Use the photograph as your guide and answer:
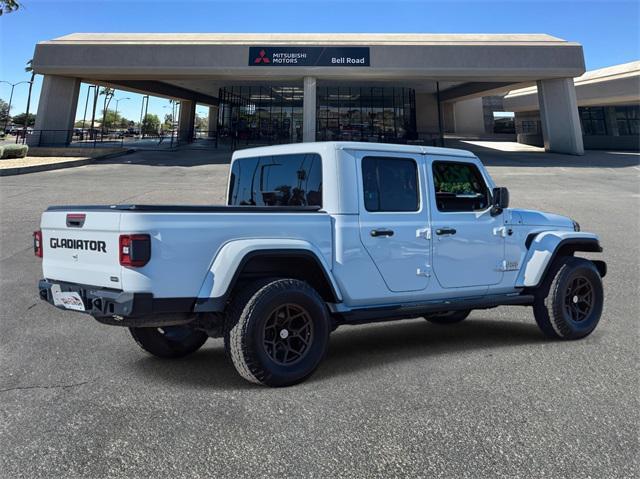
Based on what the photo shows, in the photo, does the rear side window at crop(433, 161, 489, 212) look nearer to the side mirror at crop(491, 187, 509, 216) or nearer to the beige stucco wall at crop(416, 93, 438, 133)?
the side mirror at crop(491, 187, 509, 216)

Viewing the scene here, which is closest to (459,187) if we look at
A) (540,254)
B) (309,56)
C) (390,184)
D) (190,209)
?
(390,184)

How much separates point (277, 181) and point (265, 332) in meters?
1.59

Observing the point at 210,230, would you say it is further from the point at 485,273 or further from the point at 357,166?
the point at 485,273

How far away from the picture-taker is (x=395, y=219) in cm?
452

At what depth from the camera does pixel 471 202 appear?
5082mm

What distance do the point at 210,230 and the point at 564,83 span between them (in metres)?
35.1

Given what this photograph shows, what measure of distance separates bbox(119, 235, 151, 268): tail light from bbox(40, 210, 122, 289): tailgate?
0.08 m

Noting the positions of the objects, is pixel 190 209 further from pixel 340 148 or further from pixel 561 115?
pixel 561 115

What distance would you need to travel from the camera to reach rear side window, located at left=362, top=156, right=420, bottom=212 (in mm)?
4496

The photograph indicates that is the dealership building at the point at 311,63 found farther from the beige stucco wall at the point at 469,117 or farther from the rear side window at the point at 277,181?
the rear side window at the point at 277,181

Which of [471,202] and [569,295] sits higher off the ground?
[471,202]

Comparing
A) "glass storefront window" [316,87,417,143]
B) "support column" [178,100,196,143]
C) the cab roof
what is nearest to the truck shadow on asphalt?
the cab roof

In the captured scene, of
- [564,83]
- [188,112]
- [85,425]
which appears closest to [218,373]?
[85,425]

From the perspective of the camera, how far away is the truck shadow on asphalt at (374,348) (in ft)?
13.9
